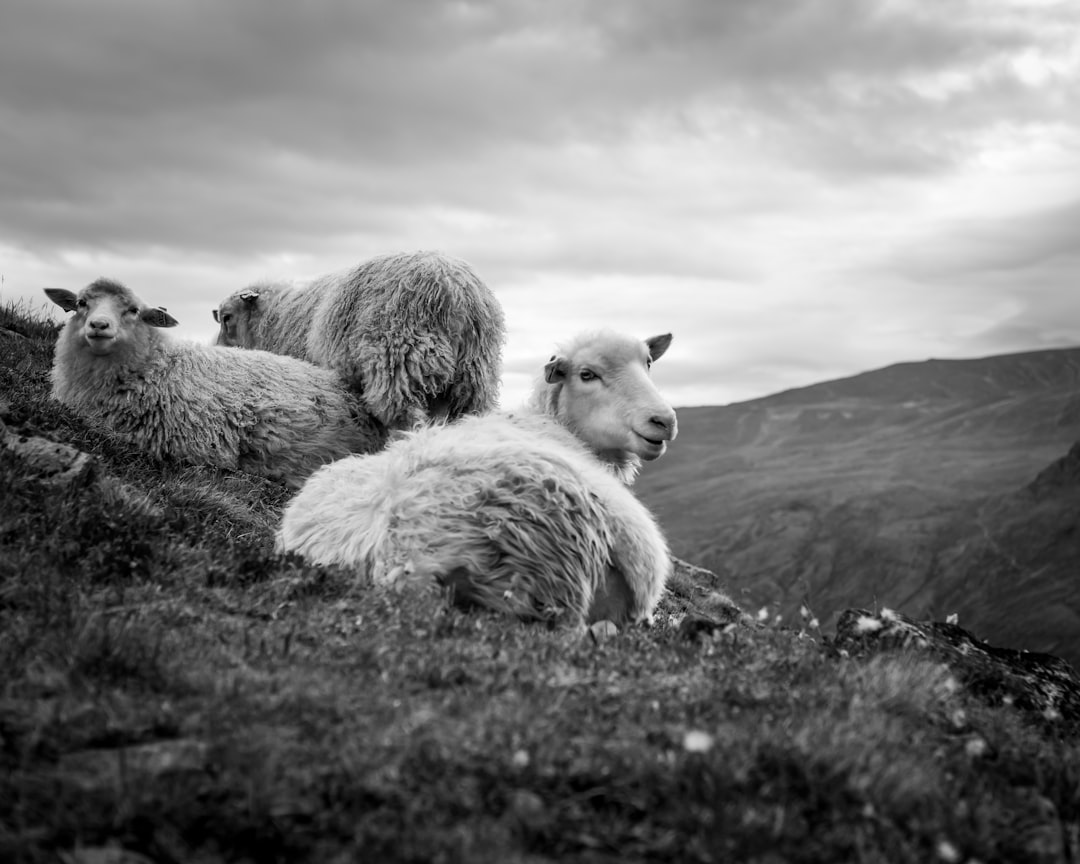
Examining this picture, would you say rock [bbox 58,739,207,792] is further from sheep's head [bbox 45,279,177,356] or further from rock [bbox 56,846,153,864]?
sheep's head [bbox 45,279,177,356]

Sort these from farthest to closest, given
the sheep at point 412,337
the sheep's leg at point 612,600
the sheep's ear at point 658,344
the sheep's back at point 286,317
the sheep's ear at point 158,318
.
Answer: the sheep's back at point 286,317 < the sheep at point 412,337 < the sheep's ear at point 158,318 < the sheep's ear at point 658,344 < the sheep's leg at point 612,600

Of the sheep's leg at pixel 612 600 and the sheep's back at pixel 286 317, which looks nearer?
the sheep's leg at pixel 612 600

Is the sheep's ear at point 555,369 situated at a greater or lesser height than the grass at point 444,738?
greater

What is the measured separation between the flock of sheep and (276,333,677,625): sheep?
15 millimetres

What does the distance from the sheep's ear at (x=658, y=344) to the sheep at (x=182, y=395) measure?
458cm

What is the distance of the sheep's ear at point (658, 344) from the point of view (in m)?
12.5

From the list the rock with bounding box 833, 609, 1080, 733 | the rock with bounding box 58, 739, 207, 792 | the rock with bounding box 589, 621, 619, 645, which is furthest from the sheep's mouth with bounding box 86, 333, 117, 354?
the rock with bounding box 58, 739, 207, 792

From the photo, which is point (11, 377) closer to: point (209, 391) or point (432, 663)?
point (209, 391)

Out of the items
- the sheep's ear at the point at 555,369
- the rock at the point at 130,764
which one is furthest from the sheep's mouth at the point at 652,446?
the rock at the point at 130,764

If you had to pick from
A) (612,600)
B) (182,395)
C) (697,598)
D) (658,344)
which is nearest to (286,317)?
(182,395)

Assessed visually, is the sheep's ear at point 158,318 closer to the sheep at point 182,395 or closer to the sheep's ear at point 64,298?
the sheep at point 182,395

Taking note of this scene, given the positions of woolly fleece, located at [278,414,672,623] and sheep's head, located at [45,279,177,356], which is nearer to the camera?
woolly fleece, located at [278,414,672,623]

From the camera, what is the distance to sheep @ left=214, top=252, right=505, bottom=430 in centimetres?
1458

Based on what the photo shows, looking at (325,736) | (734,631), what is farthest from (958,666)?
(325,736)
